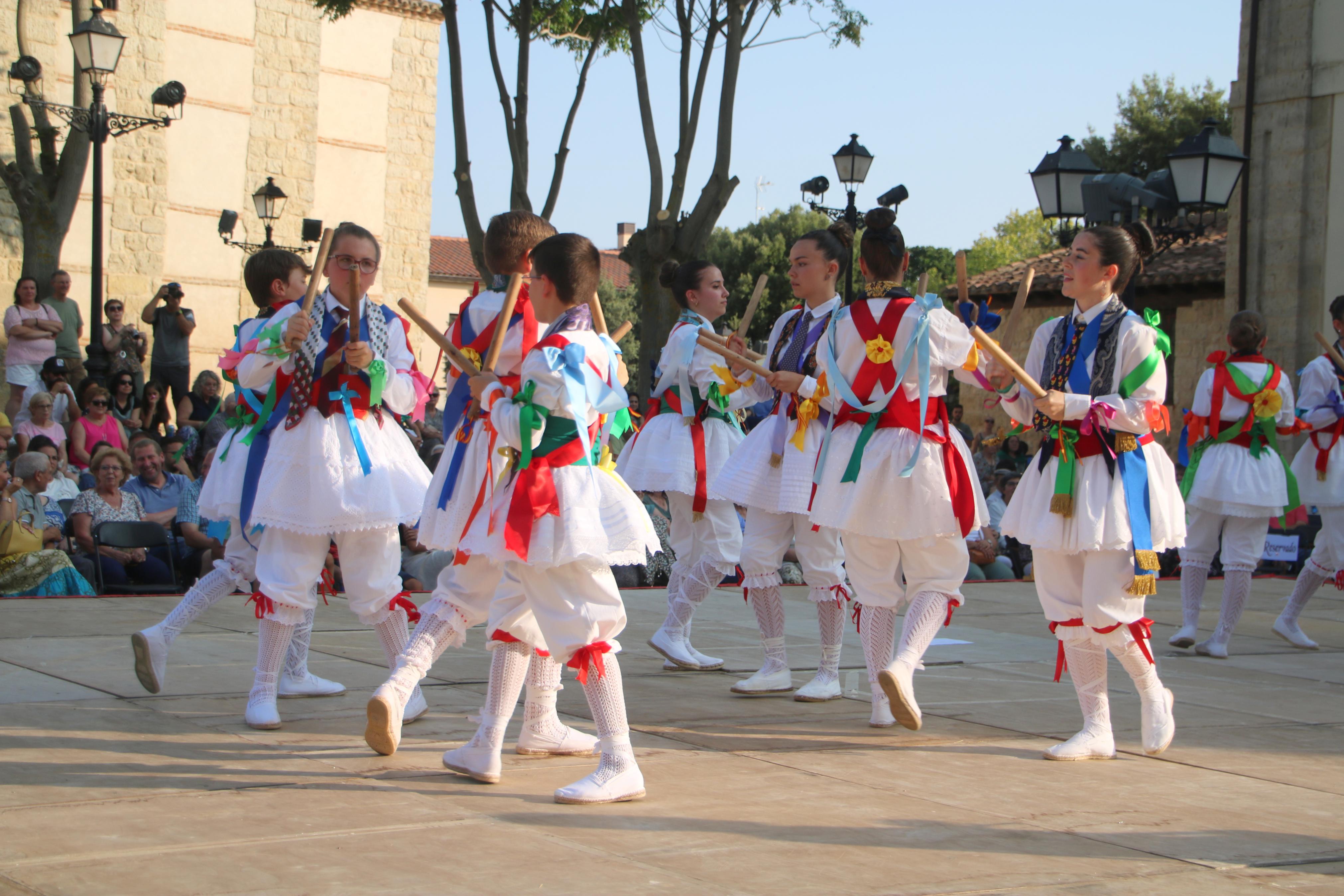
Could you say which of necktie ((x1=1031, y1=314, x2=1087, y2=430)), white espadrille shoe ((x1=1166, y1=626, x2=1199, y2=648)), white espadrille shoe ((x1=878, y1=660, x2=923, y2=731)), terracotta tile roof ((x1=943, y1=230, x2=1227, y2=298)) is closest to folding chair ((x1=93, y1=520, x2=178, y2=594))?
white espadrille shoe ((x1=878, y1=660, x2=923, y2=731))

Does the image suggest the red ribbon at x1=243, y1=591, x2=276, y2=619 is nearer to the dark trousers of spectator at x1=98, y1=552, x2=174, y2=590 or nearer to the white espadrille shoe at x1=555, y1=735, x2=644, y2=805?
the white espadrille shoe at x1=555, y1=735, x2=644, y2=805

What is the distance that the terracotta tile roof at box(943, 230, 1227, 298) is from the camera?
1060 inches

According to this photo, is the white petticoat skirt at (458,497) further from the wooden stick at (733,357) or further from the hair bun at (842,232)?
the hair bun at (842,232)

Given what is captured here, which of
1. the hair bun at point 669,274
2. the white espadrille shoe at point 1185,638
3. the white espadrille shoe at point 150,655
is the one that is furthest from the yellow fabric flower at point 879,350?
the white espadrille shoe at point 1185,638

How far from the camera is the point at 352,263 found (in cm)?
519

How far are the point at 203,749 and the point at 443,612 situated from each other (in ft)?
3.36

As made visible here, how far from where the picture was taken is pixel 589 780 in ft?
13.5

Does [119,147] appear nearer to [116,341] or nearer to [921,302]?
[116,341]

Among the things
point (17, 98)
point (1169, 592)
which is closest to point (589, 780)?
point (1169, 592)

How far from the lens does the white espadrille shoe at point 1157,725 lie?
5.06 meters

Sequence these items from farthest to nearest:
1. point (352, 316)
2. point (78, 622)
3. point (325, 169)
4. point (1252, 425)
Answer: point (325, 169), point (1252, 425), point (78, 622), point (352, 316)

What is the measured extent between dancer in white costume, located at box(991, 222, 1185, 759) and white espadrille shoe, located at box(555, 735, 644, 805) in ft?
5.70

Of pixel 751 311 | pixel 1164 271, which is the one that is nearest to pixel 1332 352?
pixel 751 311

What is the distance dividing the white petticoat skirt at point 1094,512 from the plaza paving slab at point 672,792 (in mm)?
825
